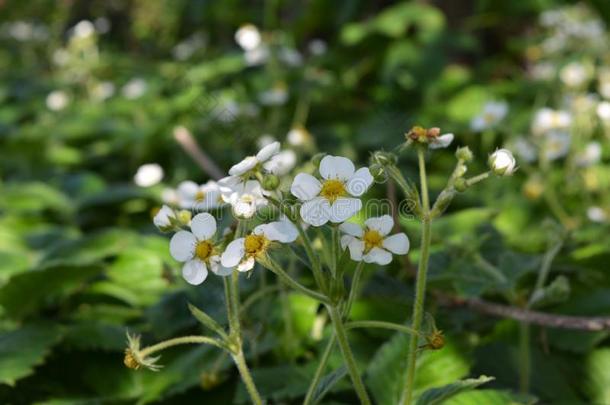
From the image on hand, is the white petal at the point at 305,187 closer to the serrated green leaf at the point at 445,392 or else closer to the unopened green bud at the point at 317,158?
the unopened green bud at the point at 317,158

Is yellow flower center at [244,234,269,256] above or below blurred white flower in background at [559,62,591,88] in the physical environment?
below

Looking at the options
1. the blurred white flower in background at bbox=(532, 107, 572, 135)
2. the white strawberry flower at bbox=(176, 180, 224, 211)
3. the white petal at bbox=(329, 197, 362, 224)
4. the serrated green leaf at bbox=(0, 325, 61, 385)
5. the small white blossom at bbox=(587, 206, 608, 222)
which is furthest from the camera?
the blurred white flower in background at bbox=(532, 107, 572, 135)

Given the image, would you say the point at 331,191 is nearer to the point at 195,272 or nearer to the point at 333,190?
the point at 333,190

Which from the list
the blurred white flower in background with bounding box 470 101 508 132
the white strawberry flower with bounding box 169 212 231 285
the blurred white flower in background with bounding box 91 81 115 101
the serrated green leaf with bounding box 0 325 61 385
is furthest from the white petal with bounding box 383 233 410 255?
the blurred white flower in background with bounding box 91 81 115 101

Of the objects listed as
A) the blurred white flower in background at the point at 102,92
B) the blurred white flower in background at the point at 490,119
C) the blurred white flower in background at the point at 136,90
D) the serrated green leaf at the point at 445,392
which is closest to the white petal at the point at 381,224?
the serrated green leaf at the point at 445,392

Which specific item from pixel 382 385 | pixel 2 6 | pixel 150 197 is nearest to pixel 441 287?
pixel 382 385

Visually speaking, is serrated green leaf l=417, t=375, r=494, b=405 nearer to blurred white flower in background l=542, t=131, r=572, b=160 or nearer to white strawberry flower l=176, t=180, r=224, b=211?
white strawberry flower l=176, t=180, r=224, b=211
